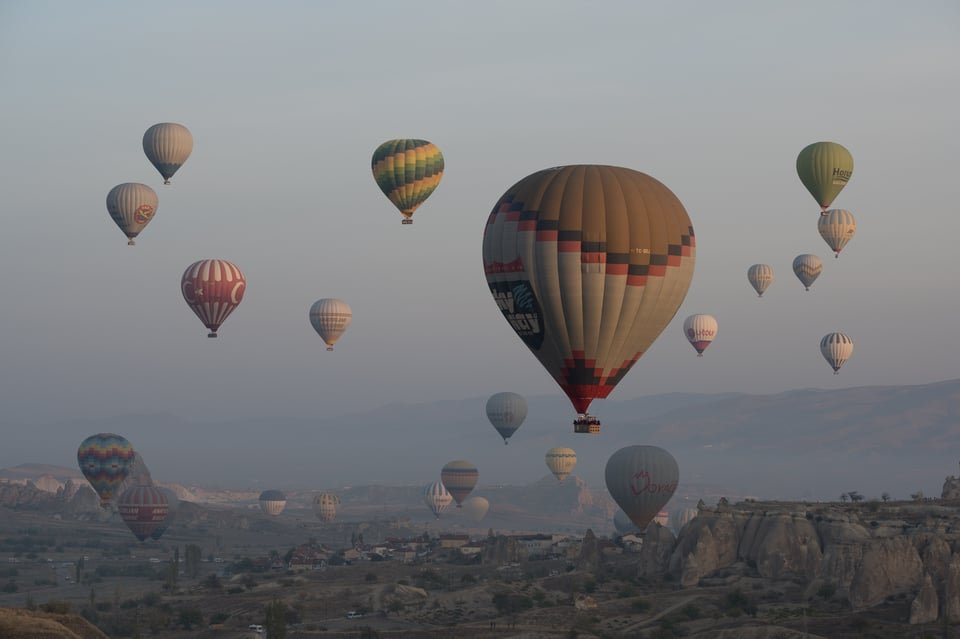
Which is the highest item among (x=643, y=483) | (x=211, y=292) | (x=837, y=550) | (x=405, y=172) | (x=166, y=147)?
(x=166, y=147)

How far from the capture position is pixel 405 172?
130750 mm

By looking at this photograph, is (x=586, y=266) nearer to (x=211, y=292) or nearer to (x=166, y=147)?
(x=211, y=292)

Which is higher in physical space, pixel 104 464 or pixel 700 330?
pixel 700 330

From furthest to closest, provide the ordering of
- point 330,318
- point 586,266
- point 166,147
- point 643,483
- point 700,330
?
point 700,330 < point 330,318 < point 643,483 < point 166,147 < point 586,266

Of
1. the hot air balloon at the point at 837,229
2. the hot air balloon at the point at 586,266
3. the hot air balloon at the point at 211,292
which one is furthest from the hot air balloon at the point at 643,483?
the hot air balloon at the point at 586,266

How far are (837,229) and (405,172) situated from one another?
52.6 metres

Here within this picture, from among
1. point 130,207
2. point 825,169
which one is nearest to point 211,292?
point 130,207

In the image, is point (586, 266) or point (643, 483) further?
point (643, 483)

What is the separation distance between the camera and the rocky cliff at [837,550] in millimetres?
112938

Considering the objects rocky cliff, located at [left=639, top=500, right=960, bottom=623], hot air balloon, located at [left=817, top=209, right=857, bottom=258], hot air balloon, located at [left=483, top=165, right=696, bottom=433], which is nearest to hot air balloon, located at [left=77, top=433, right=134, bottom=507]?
rocky cliff, located at [left=639, top=500, right=960, bottom=623]

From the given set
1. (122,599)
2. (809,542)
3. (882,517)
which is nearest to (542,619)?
(809,542)

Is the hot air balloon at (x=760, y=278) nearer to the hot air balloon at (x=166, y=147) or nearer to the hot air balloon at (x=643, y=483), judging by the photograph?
the hot air balloon at (x=643, y=483)

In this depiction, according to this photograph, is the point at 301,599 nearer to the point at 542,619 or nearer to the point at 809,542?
the point at 542,619

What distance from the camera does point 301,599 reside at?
484 feet
